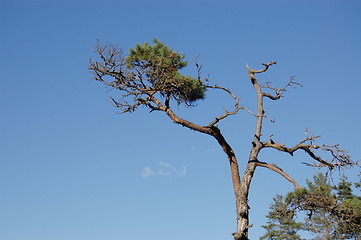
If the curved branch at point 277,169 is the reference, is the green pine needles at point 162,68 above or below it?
above

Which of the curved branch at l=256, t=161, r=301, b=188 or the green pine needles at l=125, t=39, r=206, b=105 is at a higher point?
the green pine needles at l=125, t=39, r=206, b=105

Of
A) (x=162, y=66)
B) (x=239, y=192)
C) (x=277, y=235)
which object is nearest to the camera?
(x=239, y=192)

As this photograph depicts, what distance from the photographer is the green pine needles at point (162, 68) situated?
11.4 m

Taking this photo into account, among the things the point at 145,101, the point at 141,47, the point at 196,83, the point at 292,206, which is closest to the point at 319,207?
the point at 292,206

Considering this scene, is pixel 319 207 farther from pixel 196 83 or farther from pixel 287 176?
pixel 196 83

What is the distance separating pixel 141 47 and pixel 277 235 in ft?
104

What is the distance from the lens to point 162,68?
11.4m

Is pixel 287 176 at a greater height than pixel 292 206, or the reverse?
pixel 287 176

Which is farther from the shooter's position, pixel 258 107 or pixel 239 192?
pixel 258 107

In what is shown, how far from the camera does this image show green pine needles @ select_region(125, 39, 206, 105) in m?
11.4

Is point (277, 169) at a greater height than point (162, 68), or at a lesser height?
lesser

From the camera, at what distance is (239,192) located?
34.2 feet

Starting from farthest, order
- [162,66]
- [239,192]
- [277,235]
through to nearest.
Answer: [277,235] < [162,66] < [239,192]

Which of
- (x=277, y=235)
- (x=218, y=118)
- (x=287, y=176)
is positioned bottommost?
(x=287, y=176)
